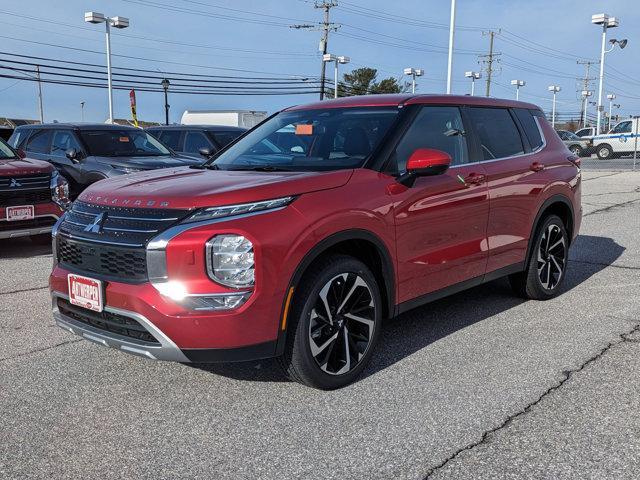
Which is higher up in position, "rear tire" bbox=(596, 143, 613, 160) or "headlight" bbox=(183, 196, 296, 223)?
"headlight" bbox=(183, 196, 296, 223)

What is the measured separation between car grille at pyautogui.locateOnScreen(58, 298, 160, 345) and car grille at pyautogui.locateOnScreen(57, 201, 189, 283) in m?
0.22

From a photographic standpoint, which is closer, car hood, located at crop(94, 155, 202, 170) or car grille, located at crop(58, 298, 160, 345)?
car grille, located at crop(58, 298, 160, 345)

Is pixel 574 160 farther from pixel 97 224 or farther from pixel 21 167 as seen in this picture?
pixel 21 167

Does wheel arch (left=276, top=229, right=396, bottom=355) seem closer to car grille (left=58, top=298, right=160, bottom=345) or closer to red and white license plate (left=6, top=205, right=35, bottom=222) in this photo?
car grille (left=58, top=298, right=160, bottom=345)

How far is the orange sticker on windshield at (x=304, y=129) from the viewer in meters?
4.62

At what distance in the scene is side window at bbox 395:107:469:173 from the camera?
4277 millimetres

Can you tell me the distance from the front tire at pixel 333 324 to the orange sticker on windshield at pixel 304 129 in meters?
1.24

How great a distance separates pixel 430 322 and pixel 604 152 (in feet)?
106

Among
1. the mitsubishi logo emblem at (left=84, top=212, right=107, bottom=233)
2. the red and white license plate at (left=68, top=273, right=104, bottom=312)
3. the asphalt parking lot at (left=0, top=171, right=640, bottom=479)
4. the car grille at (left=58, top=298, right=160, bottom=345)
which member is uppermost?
the mitsubishi logo emblem at (left=84, top=212, right=107, bottom=233)

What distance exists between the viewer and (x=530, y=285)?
221 inches

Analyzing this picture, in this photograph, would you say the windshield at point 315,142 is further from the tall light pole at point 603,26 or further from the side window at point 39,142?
the tall light pole at point 603,26

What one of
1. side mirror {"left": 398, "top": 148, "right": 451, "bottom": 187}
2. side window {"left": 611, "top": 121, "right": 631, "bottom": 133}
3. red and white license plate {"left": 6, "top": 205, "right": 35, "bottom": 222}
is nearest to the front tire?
side mirror {"left": 398, "top": 148, "right": 451, "bottom": 187}

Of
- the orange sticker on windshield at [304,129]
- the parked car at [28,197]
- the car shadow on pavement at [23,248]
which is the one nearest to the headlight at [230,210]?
the orange sticker on windshield at [304,129]

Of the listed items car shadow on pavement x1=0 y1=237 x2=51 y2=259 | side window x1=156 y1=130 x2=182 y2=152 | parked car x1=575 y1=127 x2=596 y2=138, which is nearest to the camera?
car shadow on pavement x1=0 y1=237 x2=51 y2=259
